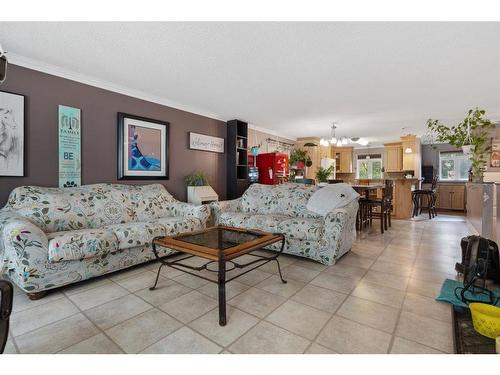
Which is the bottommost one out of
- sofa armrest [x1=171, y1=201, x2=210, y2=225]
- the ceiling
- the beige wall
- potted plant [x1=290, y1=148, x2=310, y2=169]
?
sofa armrest [x1=171, y1=201, x2=210, y2=225]

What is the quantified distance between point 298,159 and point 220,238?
4869 mm

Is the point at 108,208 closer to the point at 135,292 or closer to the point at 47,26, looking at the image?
the point at 135,292

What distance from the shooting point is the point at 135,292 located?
2156 millimetres

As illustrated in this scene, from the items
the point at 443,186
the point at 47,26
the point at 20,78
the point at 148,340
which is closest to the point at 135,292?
the point at 148,340

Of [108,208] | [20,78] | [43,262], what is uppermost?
[20,78]

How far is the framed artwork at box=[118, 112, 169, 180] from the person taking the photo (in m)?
3.46

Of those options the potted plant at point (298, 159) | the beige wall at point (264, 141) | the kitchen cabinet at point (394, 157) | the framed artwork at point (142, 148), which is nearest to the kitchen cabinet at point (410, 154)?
the kitchen cabinet at point (394, 157)

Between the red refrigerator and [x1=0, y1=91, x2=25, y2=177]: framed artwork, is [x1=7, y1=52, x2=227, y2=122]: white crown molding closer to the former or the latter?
[x1=0, y1=91, x2=25, y2=177]: framed artwork

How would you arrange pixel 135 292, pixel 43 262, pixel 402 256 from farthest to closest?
pixel 402 256 < pixel 135 292 < pixel 43 262

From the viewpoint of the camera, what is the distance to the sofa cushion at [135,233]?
248 centimetres

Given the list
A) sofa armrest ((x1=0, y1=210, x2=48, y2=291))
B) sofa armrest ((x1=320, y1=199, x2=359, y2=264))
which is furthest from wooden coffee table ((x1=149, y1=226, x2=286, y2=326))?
sofa armrest ((x1=0, y1=210, x2=48, y2=291))

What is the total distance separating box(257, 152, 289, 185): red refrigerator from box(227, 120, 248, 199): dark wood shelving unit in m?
0.60

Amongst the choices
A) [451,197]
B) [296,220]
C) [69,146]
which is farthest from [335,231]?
[451,197]
